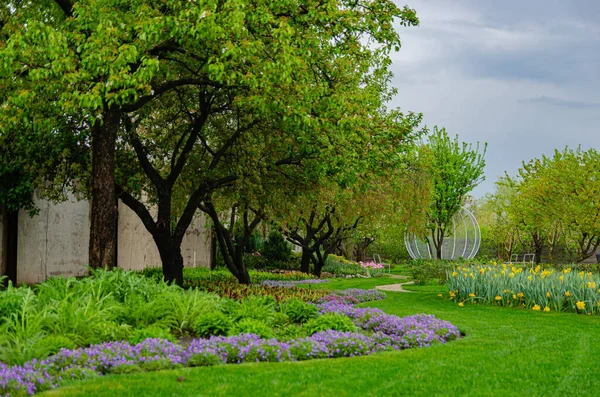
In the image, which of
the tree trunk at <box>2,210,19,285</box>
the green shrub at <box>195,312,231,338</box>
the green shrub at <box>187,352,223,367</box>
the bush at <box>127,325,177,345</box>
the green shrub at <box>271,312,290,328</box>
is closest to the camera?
the green shrub at <box>187,352,223,367</box>

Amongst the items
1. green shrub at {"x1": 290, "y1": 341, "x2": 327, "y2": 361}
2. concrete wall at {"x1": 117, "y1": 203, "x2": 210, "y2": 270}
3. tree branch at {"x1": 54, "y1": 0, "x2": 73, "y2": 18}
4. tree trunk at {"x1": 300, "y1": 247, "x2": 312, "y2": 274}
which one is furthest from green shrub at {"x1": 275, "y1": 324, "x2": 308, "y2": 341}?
tree trunk at {"x1": 300, "y1": 247, "x2": 312, "y2": 274}

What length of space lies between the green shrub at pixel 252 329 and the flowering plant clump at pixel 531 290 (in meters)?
5.96

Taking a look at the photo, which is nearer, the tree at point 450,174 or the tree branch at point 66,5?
the tree branch at point 66,5

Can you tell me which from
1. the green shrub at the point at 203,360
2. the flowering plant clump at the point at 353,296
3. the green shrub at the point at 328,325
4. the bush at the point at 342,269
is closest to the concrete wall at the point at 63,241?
the flowering plant clump at the point at 353,296

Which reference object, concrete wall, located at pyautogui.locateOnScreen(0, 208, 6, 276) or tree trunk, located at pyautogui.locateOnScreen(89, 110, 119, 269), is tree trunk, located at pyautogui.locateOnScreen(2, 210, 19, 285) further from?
tree trunk, located at pyautogui.locateOnScreen(89, 110, 119, 269)

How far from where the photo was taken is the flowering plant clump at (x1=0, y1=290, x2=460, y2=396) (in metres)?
5.58

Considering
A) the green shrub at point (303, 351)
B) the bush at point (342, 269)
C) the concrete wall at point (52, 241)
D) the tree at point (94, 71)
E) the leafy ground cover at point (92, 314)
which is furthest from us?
the bush at point (342, 269)

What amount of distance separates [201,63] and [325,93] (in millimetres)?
2559

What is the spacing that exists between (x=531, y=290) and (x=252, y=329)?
21.9ft

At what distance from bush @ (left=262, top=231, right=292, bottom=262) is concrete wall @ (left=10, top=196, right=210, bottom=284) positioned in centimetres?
834

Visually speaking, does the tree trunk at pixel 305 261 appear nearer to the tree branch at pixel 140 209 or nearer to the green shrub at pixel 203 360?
the tree branch at pixel 140 209

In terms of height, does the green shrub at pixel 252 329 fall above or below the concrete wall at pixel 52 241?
below

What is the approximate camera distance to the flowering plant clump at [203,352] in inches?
220

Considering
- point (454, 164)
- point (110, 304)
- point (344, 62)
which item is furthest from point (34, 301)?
point (454, 164)
